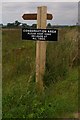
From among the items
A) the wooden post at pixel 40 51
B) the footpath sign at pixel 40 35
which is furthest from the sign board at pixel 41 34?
the wooden post at pixel 40 51

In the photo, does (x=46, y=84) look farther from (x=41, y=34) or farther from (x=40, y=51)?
(x=41, y=34)

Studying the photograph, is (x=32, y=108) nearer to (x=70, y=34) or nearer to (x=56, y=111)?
(x=56, y=111)

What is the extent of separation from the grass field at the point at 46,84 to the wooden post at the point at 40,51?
156 mm

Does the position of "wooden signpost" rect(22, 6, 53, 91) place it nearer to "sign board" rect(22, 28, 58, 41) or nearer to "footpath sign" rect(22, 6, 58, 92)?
"footpath sign" rect(22, 6, 58, 92)

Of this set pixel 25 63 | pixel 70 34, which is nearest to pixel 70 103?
pixel 25 63

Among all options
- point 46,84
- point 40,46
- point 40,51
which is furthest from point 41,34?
point 46,84

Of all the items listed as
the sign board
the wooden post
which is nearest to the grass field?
the wooden post

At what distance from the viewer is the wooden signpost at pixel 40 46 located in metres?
6.21

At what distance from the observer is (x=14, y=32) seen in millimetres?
13117

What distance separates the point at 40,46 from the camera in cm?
629

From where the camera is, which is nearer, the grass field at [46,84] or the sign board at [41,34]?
the grass field at [46,84]

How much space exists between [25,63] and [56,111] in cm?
264

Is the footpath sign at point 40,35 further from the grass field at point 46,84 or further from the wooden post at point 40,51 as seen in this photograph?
the grass field at point 46,84

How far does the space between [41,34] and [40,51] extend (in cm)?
39
